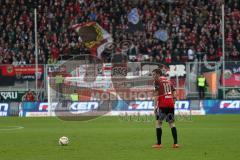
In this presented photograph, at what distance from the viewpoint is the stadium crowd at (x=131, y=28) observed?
4456cm

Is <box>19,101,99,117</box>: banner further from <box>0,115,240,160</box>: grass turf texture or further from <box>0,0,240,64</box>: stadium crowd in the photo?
<box>0,0,240,64</box>: stadium crowd

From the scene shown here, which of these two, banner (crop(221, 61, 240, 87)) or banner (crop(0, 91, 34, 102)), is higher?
banner (crop(221, 61, 240, 87))

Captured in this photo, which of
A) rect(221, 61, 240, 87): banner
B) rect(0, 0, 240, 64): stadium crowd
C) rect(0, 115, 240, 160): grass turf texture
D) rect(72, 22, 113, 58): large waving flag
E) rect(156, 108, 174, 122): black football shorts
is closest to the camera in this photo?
rect(0, 115, 240, 160): grass turf texture

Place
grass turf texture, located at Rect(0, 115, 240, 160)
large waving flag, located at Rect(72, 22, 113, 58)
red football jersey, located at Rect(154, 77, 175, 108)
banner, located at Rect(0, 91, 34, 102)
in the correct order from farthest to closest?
1. large waving flag, located at Rect(72, 22, 113, 58)
2. banner, located at Rect(0, 91, 34, 102)
3. red football jersey, located at Rect(154, 77, 175, 108)
4. grass turf texture, located at Rect(0, 115, 240, 160)

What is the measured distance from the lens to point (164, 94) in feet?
64.7

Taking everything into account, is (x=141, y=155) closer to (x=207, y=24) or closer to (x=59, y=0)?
(x=207, y=24)

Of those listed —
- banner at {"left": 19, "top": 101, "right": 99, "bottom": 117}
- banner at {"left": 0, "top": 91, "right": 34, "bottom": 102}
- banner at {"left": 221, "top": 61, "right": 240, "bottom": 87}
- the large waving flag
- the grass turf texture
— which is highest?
the large waving flag

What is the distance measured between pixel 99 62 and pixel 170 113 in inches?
902

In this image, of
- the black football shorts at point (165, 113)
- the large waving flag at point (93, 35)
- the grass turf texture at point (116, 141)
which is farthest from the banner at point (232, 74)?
the black football shorts at point (165, 113)

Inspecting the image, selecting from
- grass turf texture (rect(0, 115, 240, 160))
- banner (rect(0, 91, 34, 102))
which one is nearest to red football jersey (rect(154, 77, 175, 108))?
grass turf texture (rect(0, 115, 240, 160))

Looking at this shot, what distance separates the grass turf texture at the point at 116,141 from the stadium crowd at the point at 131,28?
11.5m

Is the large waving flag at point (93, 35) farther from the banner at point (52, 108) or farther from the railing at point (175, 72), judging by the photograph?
the banner at point (52, 108)

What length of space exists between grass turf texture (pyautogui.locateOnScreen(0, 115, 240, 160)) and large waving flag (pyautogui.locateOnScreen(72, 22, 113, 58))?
12.6 m

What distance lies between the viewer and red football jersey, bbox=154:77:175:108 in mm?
19688
